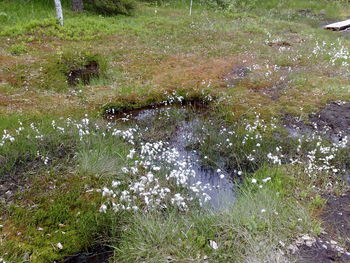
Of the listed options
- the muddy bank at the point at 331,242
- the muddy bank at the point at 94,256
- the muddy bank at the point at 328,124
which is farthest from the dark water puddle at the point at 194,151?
the muddy bank at the point at 328,124

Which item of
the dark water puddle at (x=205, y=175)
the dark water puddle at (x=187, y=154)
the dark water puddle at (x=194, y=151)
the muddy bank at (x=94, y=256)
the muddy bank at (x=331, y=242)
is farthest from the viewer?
the dark water puddle at (x=194, y=151)

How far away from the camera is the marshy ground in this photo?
215 inches

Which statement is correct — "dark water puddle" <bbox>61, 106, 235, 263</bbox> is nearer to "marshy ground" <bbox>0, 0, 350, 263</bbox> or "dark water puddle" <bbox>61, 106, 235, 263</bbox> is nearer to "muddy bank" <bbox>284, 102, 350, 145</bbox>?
"marshy ground" <bbox>0, 0, 350, 263</bbox>

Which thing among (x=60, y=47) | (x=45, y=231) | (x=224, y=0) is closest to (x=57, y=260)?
(x=45, y=231)

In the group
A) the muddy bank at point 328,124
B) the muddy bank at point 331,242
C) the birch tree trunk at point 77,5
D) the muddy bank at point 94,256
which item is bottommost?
the muddy bank at point 94,256

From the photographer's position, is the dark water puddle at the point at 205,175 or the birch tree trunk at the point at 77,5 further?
the birch tree trunk at the point at 77,5

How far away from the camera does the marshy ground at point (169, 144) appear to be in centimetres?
545

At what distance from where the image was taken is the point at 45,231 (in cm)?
556

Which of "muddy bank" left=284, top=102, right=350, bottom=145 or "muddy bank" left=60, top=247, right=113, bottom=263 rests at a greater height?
"muddy bank" left=284, top=102, right=350, bottom=145

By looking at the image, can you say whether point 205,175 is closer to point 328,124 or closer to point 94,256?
point 94,256

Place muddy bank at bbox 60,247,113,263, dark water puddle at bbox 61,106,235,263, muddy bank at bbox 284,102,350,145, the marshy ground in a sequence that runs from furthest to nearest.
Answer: muddy bank at bbox 284,102,350,145 < dark water puddle at bbox 61,106,235,263 < the marshy ground < muddy bank at bbox 60,247,113,263

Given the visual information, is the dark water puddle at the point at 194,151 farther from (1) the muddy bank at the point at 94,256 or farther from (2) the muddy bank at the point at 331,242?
(1) the muddy bank at the point at 94,256

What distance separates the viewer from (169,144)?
9242mm

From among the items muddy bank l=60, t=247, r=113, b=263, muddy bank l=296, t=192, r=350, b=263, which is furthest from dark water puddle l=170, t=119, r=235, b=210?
muddy bank l=60, t=247, r=113, b=263
